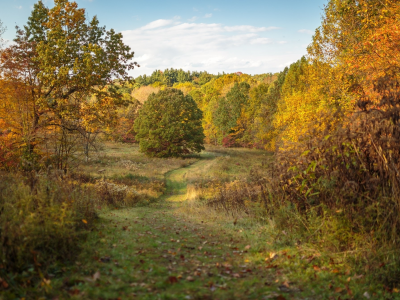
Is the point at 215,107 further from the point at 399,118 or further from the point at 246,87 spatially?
the point at 399,118

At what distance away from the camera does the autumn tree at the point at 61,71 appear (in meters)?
15.8

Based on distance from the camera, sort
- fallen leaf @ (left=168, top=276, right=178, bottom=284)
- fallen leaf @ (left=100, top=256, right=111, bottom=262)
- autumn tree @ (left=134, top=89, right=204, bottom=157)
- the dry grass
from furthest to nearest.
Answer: autumn tree @ (left=134, top=89, right=204, bottom=157) < the dry grass < fallen leaf @ (left=100, top=256, right=111, bottom=262) < fallen leaf @ (left=168, top=276, right=178, bottom=284)

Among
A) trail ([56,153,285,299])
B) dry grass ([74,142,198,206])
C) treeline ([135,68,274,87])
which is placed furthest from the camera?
treeline ([135,68,274,87])

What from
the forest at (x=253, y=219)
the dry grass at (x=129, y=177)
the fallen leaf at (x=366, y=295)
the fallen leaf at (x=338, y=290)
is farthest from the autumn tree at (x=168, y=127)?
the fallen leaf at (x=366, y=295)

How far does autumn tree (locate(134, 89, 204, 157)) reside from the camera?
122 feet

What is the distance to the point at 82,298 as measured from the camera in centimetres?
390

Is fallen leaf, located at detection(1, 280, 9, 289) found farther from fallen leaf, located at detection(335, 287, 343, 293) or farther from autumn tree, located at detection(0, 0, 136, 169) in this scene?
autumn tree, located at detection(0, 0, 136, 169)

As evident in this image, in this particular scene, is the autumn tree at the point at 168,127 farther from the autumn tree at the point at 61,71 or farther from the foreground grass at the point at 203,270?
the foreground grass at the point at 203,270

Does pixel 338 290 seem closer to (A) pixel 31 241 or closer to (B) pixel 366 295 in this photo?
(B) pixel 366 295

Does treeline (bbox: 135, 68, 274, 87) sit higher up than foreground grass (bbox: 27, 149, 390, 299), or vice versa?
treeline (bbox: 135, 68, 274, 87)

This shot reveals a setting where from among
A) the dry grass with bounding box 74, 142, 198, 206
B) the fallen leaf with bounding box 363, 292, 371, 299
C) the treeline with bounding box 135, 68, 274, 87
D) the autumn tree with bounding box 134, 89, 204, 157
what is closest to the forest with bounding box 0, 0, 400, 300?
the fallen leaf with bounding box 363, 292, 371, 299

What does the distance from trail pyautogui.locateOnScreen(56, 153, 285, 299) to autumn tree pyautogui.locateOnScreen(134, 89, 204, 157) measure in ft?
95.2

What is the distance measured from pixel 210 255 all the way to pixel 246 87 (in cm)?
5311

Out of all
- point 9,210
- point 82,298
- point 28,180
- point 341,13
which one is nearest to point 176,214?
point 28,180
